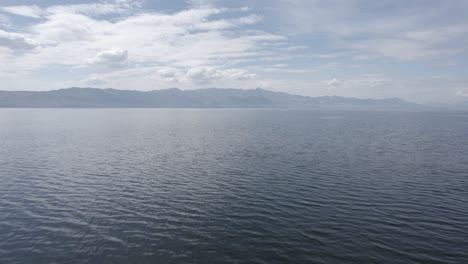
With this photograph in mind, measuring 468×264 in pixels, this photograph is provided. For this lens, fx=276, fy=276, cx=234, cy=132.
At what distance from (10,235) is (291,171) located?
47.6m

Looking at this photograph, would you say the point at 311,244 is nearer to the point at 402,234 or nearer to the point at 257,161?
the point at 402,234

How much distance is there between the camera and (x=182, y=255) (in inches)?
1109

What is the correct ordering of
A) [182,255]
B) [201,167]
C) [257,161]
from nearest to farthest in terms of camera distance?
1. [182,255]
2. [201,167]
3. [257,161]

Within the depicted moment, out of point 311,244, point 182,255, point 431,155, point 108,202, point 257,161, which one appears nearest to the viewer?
point 182,255

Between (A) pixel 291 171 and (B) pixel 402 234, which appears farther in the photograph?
(A) pixel 291 171

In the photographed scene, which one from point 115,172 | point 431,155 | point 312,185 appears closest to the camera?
point 312,185

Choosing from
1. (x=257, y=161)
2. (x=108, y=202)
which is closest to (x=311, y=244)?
(x=108, y=202)

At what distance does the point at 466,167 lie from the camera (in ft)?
206

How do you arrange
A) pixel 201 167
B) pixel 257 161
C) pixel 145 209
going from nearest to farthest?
pixel 145 209 < pixel 201 167 < pixel 257 161

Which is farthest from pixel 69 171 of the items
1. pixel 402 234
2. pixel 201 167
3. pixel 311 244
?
pixel 402 234

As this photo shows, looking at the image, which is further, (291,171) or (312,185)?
(291,171)

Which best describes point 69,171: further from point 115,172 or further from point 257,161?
point 257,161

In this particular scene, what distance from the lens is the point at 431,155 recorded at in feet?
252

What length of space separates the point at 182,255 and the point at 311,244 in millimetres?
13871
